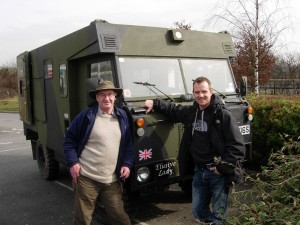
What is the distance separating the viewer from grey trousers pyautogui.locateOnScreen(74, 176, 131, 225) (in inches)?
A: 145

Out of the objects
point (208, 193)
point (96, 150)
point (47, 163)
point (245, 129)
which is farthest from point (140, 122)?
point (47, 163)

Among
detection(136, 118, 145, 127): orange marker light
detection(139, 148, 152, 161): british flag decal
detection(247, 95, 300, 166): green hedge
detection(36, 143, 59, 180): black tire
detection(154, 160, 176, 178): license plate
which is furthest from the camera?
detection(36, 143, 59, 180): black tire

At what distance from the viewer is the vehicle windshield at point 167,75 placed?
4.71 metres

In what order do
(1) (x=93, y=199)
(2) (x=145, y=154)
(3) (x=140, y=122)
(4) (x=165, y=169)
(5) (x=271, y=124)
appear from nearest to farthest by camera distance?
(1) (x=93, y=199)
(3) (x=140, y=122)
(2) (x=145, y=154)
(4) (x=165, y=169)
(5) (x=271, y=124)

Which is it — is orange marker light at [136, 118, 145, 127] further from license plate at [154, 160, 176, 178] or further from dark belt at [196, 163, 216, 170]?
dark belt at [196, 163, 216, 170]

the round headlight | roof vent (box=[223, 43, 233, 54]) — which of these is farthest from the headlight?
roof vent (box=[223, 43, 233, 54])

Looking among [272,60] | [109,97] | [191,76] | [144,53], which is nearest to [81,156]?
[109,97]

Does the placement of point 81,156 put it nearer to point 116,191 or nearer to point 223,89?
point 116,191

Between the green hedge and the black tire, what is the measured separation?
390cm

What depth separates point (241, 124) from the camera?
504 cm

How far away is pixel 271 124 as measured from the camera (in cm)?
638

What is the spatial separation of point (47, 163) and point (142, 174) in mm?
3343

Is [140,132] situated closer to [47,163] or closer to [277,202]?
[277,202]

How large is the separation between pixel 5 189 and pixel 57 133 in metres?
1.88
